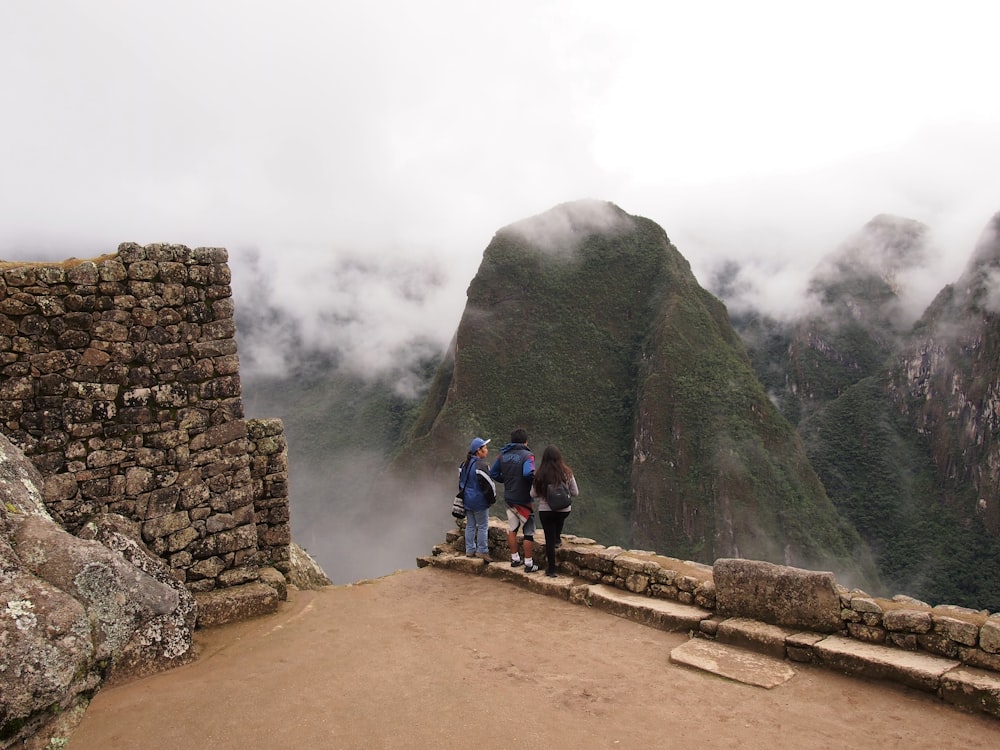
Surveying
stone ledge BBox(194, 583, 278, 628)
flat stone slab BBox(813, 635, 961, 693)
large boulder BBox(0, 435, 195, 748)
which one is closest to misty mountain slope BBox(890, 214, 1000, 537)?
flat stone slab BBox(813, 635, 961, 693)

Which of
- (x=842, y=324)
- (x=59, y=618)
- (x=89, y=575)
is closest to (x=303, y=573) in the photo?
(x=89, y=575)

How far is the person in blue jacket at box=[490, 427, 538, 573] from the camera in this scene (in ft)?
29.3

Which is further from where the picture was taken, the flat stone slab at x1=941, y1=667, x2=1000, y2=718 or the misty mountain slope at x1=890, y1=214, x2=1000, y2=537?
the misty mountain slope at x1=890, y1=214, x2=1000, y2=537

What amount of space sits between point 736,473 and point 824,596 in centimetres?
7711

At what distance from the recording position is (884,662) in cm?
557

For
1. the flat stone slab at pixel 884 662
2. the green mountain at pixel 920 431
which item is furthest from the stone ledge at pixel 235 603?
the green mountain at pixel 920 431

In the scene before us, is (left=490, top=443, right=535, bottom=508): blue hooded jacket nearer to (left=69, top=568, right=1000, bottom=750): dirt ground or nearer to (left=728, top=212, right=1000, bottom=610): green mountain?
(left=69, top=568, right=1000, bottom=750): dirt ground

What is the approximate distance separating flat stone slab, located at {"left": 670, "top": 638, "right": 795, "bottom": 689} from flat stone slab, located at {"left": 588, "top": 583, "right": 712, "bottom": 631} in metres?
0.39

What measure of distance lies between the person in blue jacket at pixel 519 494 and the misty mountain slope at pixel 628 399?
66.5 m

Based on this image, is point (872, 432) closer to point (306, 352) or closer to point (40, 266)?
point (306, 352)

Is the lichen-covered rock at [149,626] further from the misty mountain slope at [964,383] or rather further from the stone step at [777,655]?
the misty mountain slope at [964,383]

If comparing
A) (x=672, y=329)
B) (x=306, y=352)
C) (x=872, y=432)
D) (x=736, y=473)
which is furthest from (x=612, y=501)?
(x=306, y=352)

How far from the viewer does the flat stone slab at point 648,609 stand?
22.8 ft

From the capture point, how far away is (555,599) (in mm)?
8180
